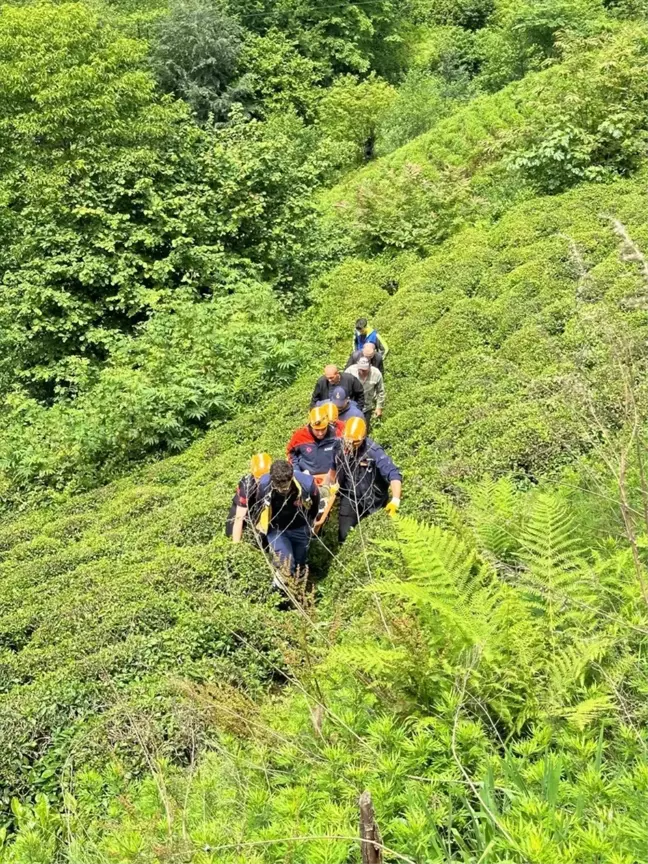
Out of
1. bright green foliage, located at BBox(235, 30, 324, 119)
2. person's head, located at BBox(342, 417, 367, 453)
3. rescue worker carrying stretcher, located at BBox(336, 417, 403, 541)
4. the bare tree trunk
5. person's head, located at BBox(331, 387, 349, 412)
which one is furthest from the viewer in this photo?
bright green foliage, located at BBox(235, 30, 324, 119)

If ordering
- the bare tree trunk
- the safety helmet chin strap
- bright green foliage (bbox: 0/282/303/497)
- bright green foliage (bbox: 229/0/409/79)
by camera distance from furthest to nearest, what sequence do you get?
bright green foliage (bbox: 229/0/409/79) → bright green foliage (bbox: 0/282/303/497) → the safety helmet chin strap → the bare tree trunk

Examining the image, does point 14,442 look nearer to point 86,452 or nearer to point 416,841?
point 86,452

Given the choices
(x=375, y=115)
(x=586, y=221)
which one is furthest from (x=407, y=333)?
(x=375, y=115)

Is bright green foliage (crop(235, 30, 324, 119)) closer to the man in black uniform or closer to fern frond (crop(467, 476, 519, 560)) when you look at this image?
the man in black uniform

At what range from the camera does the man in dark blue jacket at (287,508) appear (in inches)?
215

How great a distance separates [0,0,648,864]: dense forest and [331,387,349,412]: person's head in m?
0.90

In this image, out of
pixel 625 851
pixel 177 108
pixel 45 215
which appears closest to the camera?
pixel 625 851

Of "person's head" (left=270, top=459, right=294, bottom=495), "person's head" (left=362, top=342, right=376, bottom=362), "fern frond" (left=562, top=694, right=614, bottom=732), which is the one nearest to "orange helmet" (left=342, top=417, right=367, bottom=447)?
"person's head" (left=270, top=459, right=294, bottom=495)

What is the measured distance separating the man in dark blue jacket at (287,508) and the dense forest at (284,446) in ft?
0.94

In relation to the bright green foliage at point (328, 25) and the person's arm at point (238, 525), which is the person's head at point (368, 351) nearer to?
the person's arm at point (238, 525)

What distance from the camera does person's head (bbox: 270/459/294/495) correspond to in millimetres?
5406

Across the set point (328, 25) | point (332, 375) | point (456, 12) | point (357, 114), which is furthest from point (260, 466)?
point (456, 12)

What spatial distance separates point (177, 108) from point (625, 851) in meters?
18.1

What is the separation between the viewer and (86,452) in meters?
10.8
